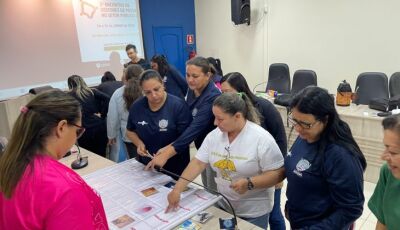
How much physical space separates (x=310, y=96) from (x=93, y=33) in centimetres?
452

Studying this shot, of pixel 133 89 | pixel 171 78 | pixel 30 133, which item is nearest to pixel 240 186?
pixel 30 133

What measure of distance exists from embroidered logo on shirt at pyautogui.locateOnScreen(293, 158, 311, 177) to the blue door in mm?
5303

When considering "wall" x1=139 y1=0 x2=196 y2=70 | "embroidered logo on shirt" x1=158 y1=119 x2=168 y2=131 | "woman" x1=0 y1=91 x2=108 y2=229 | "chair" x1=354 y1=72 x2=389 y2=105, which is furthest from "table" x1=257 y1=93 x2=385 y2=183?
"wall" x1=139 y1=0 x2=196 y2=70

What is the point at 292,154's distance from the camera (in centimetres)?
134

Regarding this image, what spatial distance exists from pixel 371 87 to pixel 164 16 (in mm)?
4129

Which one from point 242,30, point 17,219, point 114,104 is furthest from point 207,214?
point 242,30

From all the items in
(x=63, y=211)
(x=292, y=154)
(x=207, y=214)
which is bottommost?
(x=207, y=214)

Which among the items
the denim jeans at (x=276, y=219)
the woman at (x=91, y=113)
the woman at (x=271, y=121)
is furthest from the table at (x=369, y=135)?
the woman at (x=91, y=113)

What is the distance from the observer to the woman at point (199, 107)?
1793 mm

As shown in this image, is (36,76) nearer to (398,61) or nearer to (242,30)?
(242,30)

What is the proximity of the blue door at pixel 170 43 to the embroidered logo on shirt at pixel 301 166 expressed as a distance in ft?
17.4

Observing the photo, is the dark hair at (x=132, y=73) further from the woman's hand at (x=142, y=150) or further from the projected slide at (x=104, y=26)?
the projected slide at (x=104, y=26)

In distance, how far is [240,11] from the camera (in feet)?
18.5

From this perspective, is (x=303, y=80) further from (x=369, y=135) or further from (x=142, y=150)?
(x=142, y=150)
